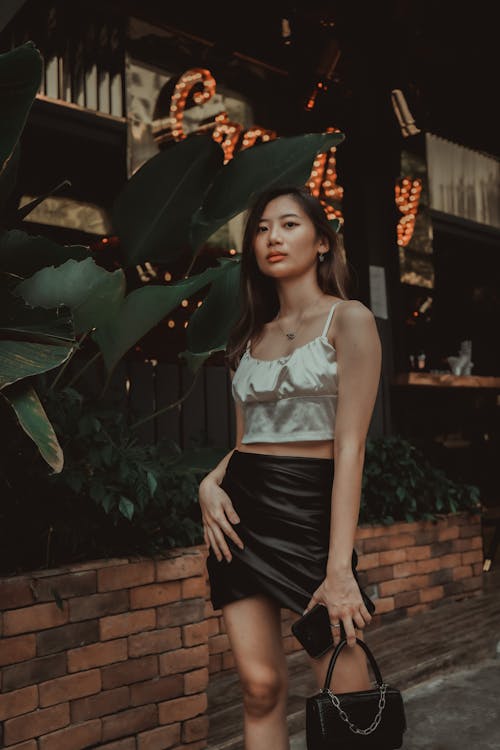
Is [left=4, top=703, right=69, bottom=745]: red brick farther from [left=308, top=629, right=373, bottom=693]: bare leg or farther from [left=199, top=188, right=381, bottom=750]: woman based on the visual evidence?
[left=308, top=629, right=373, bottom=693]: bare leg

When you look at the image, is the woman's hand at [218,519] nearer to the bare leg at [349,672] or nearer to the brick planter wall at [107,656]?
the bare leg at [349,672]

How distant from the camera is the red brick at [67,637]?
7.68ft

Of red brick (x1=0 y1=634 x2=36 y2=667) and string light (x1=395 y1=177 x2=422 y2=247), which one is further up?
string light (x1=395 y1=177 x2=422 y2=247)

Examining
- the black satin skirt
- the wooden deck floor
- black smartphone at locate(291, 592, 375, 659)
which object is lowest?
the wooden deck floor

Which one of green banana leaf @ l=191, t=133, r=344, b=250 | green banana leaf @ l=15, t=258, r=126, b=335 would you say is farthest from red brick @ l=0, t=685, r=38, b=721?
green banana leaf @ l=191, t=133, r=344, b=250

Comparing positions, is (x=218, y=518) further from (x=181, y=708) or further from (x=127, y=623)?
(x=181, y=708)

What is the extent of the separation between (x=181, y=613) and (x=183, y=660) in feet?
0.47

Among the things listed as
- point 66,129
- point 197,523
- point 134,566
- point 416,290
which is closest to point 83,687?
point 134,566

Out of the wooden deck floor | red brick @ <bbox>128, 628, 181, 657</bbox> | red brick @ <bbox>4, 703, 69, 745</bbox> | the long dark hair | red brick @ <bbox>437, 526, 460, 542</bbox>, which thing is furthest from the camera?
red brick @ <bbox>437, 526, 460, 542</bbox>

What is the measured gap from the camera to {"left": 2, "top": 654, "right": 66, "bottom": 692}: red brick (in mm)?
2250

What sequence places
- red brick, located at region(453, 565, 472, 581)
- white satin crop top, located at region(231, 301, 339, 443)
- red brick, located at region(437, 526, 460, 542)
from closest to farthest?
white satin crop top, located at region(231, 301, 339, 443)
red brick, located at region(437, 526, 460, 542)
red brick, located at region(453, 565, 472, 581)

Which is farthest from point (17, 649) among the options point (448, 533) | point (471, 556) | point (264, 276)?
point (471, 556)

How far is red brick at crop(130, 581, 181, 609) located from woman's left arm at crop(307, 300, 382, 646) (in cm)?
105

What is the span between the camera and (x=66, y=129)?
178 inches
